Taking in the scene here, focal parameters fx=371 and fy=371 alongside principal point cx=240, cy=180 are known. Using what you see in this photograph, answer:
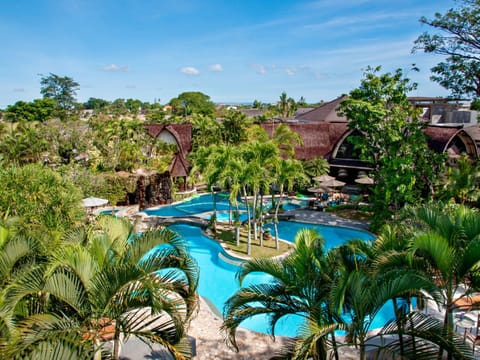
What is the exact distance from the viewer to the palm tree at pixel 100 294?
14.2ft

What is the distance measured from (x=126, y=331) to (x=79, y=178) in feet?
54.0

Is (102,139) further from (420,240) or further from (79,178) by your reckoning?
(420,240)

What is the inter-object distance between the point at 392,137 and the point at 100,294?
47.2 ft

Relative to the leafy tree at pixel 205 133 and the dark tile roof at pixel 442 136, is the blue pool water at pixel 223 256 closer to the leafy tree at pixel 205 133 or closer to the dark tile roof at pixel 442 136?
the leafy tree at pixel 205 133

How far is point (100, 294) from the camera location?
4.47 m

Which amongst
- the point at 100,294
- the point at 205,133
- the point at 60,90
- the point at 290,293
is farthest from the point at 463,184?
the point at 60,90

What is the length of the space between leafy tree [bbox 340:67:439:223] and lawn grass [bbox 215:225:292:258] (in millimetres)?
5096

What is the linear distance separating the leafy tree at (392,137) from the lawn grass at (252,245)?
5096 mm

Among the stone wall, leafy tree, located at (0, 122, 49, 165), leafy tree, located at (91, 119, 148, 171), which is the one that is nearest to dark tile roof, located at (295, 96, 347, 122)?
leafy tree, located at (91, 119, 148, 171)

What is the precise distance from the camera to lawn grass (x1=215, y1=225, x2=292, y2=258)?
1402 cm

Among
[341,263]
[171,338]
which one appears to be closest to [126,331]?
[171,338]

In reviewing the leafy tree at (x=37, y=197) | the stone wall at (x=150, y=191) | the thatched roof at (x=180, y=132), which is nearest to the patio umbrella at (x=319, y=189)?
the stone wall at (x=150, y=191)

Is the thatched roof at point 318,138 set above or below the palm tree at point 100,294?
above

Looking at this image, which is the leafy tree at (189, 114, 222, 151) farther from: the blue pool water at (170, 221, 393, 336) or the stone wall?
the blue pool water at (170, 221, 393, 336)
